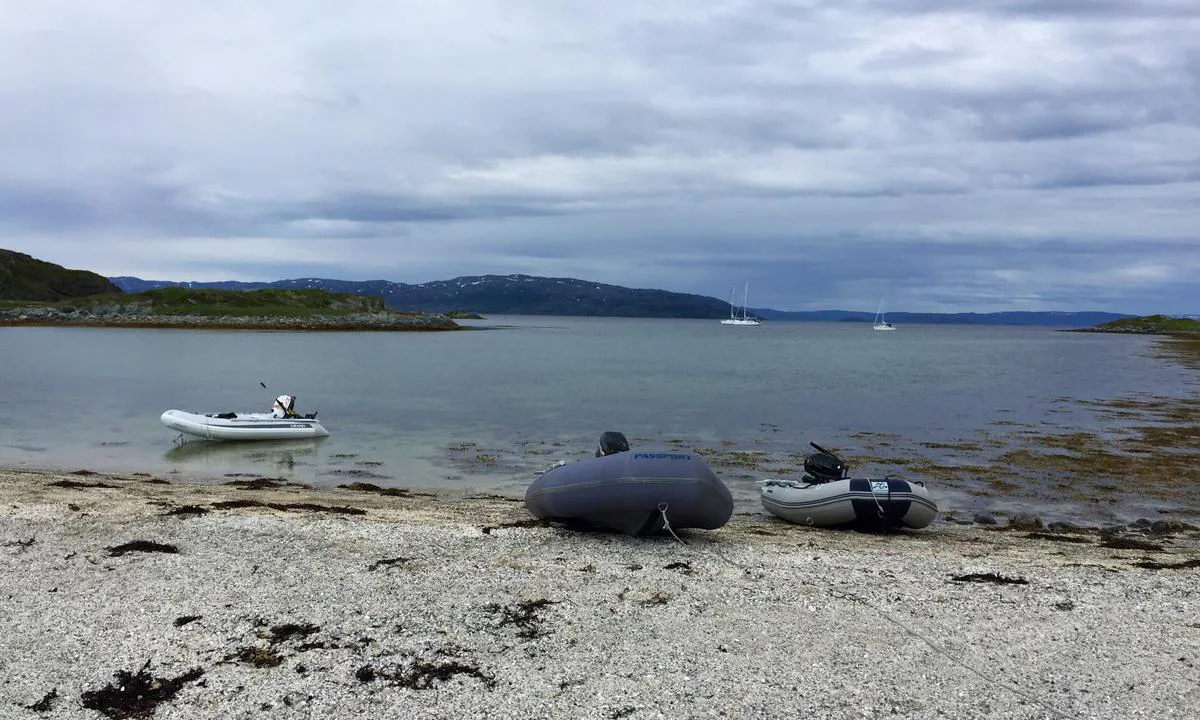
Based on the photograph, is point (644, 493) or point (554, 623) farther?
point (644, 493)

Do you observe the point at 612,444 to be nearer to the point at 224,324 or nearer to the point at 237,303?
the point at 224,324

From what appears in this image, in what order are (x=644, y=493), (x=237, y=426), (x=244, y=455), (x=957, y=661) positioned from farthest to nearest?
(x=237, y=426)
(x=244, y=455)
(x=644, y=493)
(x=957, y=661)

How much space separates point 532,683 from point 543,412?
2204cm

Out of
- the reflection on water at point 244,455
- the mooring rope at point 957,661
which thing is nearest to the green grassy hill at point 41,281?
the reflection on water at point 244,455

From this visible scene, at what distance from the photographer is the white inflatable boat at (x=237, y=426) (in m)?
20.2

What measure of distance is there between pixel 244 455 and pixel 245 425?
1.63m

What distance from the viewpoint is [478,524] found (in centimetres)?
1031

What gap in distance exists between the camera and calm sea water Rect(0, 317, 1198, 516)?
713 inches

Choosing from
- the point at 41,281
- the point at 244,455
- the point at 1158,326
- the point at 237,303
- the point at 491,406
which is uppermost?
the point at 41,281

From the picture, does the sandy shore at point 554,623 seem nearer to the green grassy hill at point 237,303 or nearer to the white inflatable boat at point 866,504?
the white inflatable boat at point 866,504

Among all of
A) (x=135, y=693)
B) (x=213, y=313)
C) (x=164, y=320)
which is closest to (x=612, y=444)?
(x=135, y=693)

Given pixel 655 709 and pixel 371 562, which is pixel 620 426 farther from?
pixel 655 709

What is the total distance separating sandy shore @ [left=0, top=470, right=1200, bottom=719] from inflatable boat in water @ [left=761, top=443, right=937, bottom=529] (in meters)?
1.08

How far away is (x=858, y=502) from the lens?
37.6 ft
